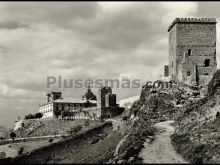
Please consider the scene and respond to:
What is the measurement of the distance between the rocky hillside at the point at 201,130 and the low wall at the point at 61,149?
14.5 m

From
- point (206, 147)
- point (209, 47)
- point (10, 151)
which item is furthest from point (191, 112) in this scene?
point (10, 151)

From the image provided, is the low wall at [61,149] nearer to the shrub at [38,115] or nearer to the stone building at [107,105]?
the stone building at [107,105]

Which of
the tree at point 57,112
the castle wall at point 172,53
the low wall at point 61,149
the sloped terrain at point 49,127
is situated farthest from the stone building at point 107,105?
the castle wall at point 172,53

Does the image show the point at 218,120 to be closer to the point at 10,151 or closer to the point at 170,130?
the point at 170,130

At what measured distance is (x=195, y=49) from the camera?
64.7m

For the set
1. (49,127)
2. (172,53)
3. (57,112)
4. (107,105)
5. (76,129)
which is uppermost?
(172,53)

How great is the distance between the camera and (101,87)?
3669 inches

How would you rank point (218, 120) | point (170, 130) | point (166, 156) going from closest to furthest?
point (166, 156) → point (218, 120) → point (170, 130)

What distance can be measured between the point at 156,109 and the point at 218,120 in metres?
16.8

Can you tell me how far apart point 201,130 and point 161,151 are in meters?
5.49

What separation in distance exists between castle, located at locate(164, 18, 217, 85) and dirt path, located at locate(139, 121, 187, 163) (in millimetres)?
18904

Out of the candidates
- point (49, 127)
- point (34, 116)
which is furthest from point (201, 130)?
point (34, 116)

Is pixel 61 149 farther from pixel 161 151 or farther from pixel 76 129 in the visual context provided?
pixel 76 129

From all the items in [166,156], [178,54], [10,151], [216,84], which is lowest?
[10,151]
